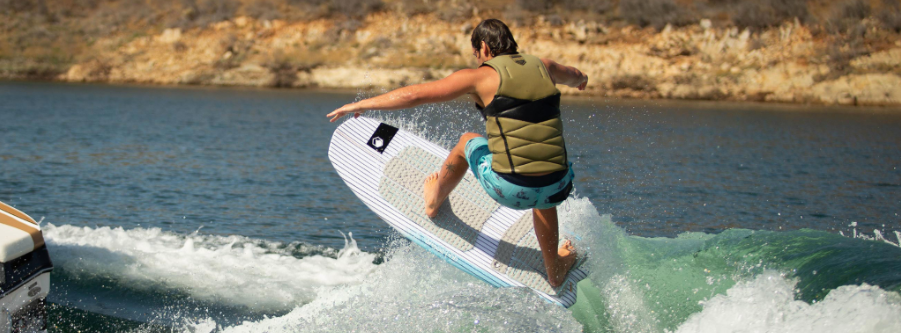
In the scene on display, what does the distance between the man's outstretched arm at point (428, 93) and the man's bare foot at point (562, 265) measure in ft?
5.11

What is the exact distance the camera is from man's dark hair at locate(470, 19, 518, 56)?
3861mm

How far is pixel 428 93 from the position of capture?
379 cm

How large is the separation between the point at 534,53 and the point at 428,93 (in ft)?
105

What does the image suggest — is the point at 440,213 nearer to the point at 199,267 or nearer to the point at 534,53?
the point at 199,267

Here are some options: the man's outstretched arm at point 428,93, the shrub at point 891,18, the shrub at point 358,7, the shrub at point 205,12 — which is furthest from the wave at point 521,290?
the shrub at point 205,12

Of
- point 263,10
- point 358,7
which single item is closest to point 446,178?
point 358,7

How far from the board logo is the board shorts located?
5.60ft

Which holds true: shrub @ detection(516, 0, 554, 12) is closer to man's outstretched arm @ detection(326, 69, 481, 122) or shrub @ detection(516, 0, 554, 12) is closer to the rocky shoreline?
the rocky shoreline

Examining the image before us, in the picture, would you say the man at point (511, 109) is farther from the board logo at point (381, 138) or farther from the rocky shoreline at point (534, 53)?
the rocky shoreline at point (534, 53)

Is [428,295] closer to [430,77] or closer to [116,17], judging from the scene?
[430,77]

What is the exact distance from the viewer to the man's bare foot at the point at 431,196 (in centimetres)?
504

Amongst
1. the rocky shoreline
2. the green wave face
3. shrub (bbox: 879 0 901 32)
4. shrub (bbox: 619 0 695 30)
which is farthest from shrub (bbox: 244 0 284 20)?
the green wave face

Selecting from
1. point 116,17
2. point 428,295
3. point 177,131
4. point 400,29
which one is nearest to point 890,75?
point 400,29

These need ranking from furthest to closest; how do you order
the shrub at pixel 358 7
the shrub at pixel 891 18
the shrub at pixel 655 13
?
1. the shrub at pixel 358 7
2. the shrub at pixel 655 13
3. the shrub at pixel 891 18
